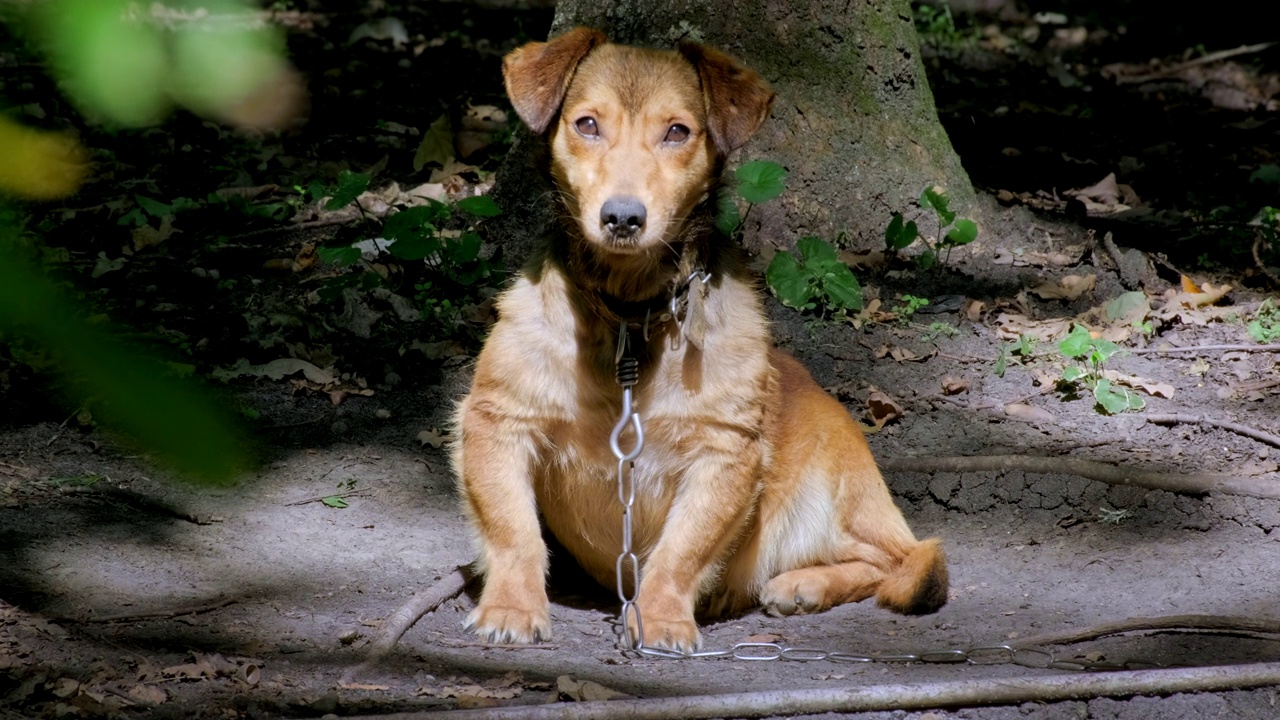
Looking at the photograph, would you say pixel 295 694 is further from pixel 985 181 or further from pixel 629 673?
pixel 985 181

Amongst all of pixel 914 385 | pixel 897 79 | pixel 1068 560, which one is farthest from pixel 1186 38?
pixel 1068 560

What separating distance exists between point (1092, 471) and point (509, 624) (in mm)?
2406

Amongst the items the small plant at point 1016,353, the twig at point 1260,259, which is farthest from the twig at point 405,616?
the twig at point 1260,259

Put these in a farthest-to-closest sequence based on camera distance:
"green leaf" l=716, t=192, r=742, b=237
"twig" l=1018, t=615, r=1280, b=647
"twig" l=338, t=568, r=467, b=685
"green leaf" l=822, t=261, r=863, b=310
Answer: "green leaf" l=822, t=261, r=863, b=310, "green leaf" l=716, t=192, r=742, b=237, "twig" l=1018, t=615, r=1280, b=647, "twig" l=338, t=568, r=467, b=685

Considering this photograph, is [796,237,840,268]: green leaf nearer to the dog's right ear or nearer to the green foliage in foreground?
the dog's right ear

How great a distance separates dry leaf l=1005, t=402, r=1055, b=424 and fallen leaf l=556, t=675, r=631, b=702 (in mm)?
2747

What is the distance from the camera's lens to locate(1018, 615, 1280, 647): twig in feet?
11.6

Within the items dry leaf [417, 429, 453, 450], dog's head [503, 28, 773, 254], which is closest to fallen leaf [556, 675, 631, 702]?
dog's head [503, 28, 773, 254]

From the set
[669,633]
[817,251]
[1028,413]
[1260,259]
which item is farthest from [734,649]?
[1260,259]

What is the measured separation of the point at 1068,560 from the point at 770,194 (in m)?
1.98

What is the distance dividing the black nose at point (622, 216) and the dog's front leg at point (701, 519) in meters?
0.75

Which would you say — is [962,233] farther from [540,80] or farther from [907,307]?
[540,80]

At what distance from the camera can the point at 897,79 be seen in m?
6.38

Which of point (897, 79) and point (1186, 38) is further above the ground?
point (1186, 38)
